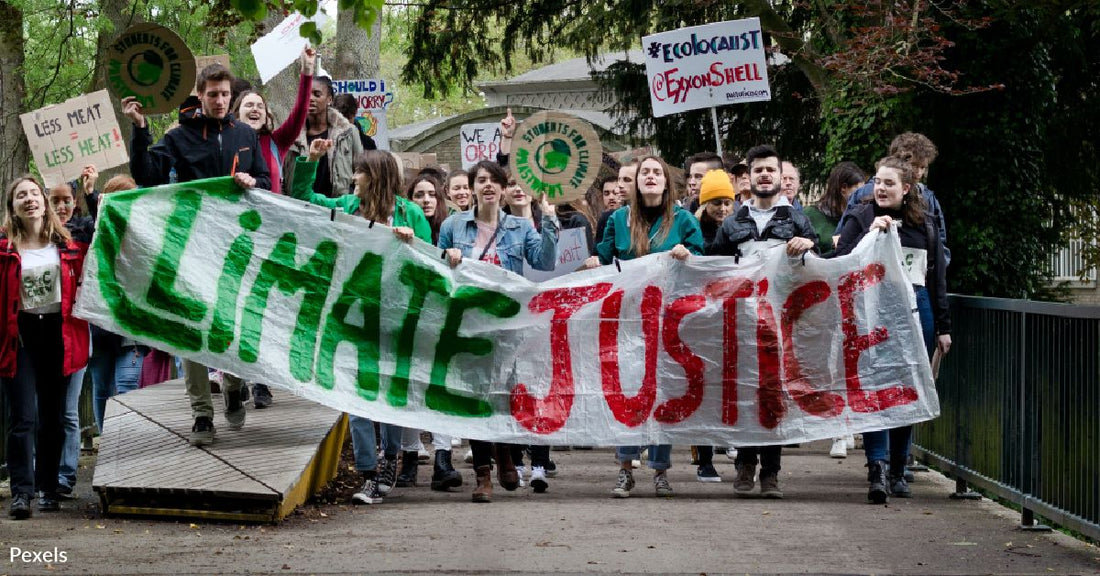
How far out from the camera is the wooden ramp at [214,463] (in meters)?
7.67

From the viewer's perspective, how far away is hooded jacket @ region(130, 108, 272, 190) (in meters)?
8.74

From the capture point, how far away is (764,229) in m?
8.91

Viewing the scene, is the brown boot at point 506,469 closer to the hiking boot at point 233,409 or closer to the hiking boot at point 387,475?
the hiking boot at point 387,475

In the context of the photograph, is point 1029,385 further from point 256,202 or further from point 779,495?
point 256,202

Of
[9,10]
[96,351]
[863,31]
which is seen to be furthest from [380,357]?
[9,10]

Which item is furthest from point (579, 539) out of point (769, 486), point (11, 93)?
point (11, 93)

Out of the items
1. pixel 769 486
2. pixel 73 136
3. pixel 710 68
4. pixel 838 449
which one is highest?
pixel 710 68

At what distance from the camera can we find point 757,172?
8828 mm

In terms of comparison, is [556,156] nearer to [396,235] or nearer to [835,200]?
[396,235]

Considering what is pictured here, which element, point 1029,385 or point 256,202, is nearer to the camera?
point 1029,385

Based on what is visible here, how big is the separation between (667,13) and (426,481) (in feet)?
36.1

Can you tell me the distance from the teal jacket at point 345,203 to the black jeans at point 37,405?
172 centimetres

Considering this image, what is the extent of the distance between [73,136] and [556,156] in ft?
15.8

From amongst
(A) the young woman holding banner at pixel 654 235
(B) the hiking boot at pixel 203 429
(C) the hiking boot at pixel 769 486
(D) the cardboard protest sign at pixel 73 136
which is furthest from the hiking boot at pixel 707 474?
(D) the cardboard protest sign at pixel 73 136
